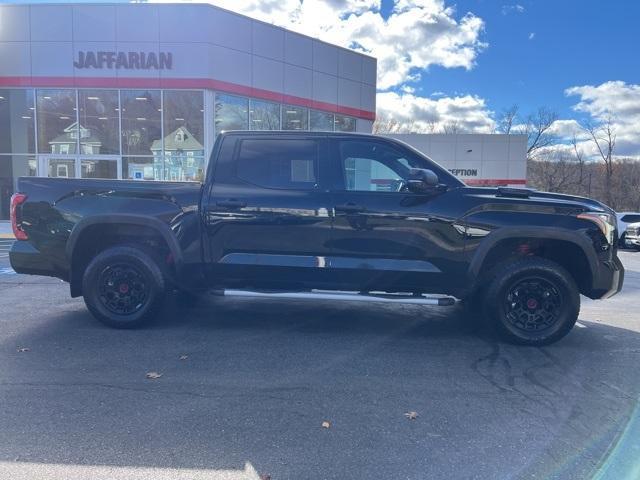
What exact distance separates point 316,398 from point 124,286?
8.91ft

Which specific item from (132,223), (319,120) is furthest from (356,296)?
(319,120)

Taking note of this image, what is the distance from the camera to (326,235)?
16.4 feet

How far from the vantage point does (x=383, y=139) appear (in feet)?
17.1

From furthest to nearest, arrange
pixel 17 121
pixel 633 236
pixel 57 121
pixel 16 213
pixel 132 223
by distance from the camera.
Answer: pixel 17 121
pixel 57 121
pixel 633 236
pixel 16 213
pixel 132 223

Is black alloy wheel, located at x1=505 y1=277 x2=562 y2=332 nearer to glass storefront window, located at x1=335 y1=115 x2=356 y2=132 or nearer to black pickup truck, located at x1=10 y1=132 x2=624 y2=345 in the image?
black pickup truck, located at x1=10 y1=132 x2=624 y2=345

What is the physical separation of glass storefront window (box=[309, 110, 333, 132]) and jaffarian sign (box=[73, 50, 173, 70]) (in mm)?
6167

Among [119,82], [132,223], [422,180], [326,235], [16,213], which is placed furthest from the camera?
[119,82]

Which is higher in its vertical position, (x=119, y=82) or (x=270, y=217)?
(x=119, y=82)

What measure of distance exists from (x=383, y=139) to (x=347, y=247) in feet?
3.95

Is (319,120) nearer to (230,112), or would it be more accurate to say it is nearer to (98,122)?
(230,112)

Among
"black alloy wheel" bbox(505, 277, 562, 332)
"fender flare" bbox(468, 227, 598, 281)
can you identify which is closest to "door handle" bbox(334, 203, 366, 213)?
"fender flare" bbox(468, 227, 598, 281)

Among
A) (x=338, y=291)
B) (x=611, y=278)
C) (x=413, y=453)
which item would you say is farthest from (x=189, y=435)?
(x=611, y=278)

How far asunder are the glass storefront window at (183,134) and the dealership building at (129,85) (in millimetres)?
36

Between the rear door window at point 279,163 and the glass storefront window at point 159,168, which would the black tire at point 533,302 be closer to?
the rear door window at point 279,163
